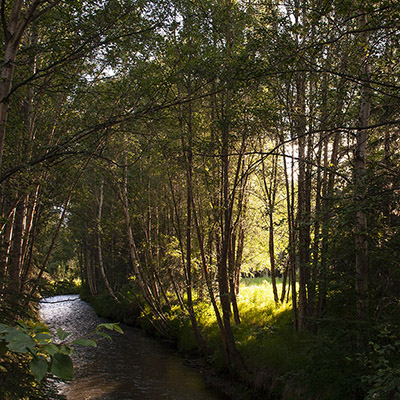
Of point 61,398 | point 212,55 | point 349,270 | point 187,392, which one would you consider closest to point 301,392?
point 349,270

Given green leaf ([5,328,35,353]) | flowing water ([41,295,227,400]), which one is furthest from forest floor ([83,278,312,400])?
green leaf ([5,328,35,353])

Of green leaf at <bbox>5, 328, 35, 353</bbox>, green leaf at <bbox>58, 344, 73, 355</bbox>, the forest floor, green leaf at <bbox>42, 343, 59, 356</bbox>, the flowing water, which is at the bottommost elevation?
the flowing water

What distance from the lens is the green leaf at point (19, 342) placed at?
103cm

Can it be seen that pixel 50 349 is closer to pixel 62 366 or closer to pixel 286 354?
pixel 62 366

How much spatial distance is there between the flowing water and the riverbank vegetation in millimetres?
966

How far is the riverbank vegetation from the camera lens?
17.9ft

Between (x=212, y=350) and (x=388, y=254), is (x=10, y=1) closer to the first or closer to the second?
(x=388, y=254)

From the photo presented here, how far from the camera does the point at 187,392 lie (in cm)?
1033

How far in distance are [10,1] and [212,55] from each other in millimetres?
4294

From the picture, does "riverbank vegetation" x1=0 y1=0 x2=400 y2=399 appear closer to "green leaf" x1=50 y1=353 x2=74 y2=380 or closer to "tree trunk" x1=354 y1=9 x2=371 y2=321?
"tree trunk" x1=354 y1=9 x2=371 y2=321

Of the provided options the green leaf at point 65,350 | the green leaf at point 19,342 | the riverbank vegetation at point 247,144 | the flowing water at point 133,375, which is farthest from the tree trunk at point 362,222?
the flowing water at point 133,375

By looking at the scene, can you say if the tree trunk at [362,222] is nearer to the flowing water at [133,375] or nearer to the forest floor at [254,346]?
the forest floor at [254,346]

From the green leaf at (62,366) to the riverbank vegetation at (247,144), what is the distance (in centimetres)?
353

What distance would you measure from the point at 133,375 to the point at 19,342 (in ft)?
40.3
